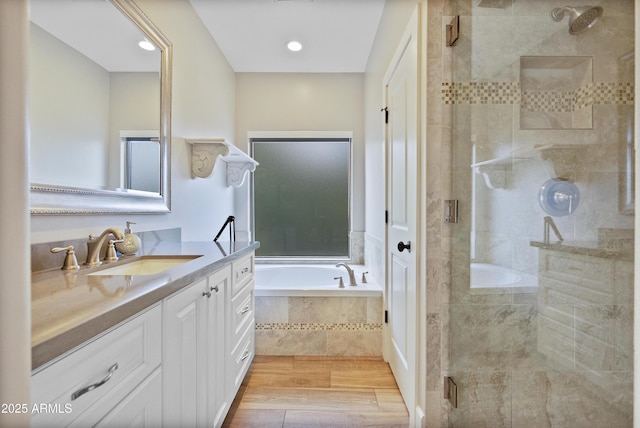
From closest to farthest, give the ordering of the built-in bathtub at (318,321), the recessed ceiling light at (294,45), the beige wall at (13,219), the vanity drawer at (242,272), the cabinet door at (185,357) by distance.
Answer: the beige wall at (13,219) → the cabinet door at (185,357) → the vanity drawer at (242,272) → the built-in bathtub at (318,321) → the recessed ceiling light at (294,45)

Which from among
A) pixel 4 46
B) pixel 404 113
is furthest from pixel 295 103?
Result: pixel 4 46

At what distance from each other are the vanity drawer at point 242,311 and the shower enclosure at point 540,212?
3.63 feet

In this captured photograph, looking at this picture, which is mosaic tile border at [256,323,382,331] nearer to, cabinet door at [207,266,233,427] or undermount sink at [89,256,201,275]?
cabinet door at [207,266,233,427]

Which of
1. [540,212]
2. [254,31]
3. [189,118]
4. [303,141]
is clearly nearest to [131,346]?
[540,212]

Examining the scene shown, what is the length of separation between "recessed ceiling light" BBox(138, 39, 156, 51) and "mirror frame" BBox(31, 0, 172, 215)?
3cm

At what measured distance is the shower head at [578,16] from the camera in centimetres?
124

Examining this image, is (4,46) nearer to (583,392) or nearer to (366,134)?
(583,392)

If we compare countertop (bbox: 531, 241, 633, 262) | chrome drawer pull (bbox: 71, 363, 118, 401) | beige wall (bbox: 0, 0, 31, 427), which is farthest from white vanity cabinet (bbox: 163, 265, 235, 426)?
countertop (bbox: 531, 241, 633, 262)

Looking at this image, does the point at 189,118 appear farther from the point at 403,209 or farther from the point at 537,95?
the point at 537,95

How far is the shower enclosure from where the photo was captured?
46.8 inches

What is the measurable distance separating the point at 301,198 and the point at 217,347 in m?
2.33

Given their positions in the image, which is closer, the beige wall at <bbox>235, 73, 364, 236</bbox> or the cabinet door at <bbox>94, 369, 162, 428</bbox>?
the cabinet door at <bbox>94, 369, 162, 428</bbox>

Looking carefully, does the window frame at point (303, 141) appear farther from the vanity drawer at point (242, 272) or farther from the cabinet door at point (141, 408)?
the cabinet door at point (141, 408)

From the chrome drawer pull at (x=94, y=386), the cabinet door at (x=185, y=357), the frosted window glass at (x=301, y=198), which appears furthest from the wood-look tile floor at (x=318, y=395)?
the frosted window glass at (x=301, y=198)
